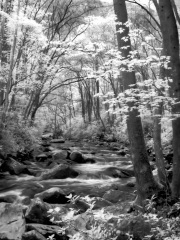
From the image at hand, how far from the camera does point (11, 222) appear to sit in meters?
5.13

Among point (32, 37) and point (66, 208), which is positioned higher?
point (32, 37)

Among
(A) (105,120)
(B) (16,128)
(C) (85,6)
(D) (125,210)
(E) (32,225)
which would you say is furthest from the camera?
(A) (105,120)

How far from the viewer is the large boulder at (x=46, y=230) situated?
4.65m

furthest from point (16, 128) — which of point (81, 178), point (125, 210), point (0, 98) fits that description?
point (125, 210)

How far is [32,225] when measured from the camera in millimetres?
4863

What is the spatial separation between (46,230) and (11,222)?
81cm

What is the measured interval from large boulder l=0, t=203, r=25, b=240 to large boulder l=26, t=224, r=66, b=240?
157 millimetres

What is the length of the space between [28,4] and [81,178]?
1204 centimetres

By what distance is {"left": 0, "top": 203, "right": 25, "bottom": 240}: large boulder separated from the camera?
4.65m

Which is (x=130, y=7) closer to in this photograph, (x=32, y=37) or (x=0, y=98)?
(x=32, y=37)

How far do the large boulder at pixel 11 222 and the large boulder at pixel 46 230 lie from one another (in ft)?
0.52

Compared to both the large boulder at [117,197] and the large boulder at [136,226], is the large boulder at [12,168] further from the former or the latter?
the large boulder at [136,226]

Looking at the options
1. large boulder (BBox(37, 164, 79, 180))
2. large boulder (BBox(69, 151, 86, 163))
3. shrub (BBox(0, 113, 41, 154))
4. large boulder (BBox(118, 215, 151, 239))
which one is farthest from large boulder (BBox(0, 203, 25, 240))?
large boulder (BBox(69, 151, 86, 163))

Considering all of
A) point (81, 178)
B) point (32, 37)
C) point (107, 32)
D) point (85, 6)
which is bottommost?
point (81, 178)
